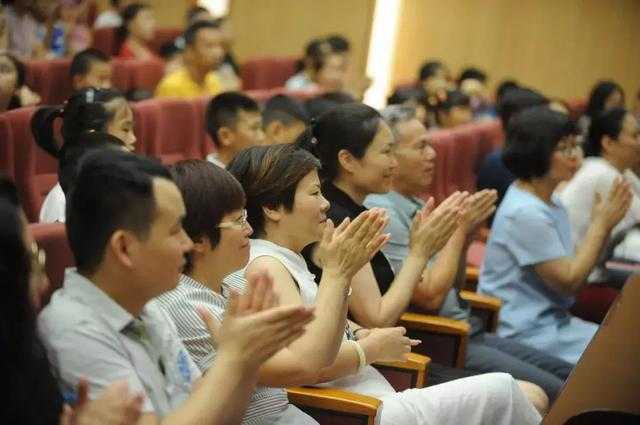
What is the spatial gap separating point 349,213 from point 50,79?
328 centimetres

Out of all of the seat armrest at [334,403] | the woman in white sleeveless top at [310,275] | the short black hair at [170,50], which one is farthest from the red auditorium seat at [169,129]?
the short black hair at [170,50]

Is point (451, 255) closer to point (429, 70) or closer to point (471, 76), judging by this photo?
point (429, 70)

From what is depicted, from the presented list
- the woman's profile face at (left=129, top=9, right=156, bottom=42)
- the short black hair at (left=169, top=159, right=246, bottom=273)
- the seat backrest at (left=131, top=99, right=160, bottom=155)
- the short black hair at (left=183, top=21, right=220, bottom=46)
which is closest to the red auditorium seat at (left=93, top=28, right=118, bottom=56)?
the woman's profile face at (left=129, top=9, right=156, bottom=42)

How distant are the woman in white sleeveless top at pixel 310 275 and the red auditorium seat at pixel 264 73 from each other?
5.29 metres

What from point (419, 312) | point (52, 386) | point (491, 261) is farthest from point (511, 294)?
point (52, 386)

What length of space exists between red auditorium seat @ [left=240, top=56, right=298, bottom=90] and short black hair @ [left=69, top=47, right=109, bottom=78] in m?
2.40

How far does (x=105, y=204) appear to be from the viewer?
180 centimetres

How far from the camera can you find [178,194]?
6.18 ft

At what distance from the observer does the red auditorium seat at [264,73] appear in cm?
782

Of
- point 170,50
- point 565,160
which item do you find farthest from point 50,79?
point 565,160

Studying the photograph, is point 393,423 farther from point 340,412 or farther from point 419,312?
point 419,312

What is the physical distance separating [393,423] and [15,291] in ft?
3.77

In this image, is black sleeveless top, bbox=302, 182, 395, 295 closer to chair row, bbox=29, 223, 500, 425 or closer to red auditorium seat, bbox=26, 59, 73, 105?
chair row, bbox=29, 223, 500, 425

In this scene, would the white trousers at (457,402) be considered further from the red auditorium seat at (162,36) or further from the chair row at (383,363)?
the red auditorium seat at (162,36)
